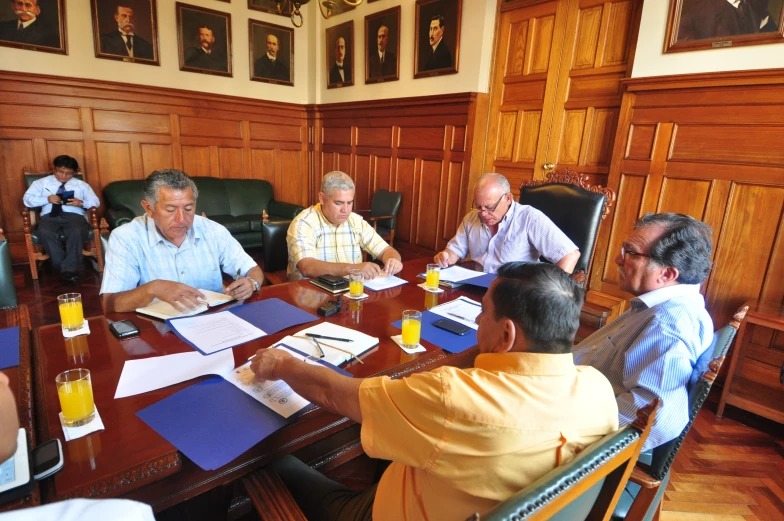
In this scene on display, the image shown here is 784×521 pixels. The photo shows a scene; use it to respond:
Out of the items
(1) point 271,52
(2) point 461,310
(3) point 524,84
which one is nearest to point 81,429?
(2) point 461,310

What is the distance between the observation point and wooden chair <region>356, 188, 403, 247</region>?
4582 mm

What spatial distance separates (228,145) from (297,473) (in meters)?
5.12

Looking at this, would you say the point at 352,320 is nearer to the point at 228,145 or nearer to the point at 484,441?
the point at 484,441

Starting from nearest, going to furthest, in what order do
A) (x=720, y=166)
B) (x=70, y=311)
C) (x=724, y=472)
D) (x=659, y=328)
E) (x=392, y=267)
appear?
(x=659, y=328) → (x=70, y=311) → (x=724, y=472) → (x=392, y=267) → (x=720, y=166)

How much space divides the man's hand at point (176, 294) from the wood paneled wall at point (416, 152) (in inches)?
121

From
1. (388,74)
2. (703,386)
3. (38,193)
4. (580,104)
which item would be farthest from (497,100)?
(38,193)

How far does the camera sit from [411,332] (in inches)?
50.1

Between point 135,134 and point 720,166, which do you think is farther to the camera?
point 135,134

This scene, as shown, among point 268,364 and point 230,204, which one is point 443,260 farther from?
point 230,204

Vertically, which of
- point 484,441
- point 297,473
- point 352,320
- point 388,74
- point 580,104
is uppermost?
point 388,74

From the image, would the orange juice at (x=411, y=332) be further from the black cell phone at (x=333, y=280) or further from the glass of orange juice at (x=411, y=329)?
the black cell phone at (x=333, y=280)

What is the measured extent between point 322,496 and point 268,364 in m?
0.36

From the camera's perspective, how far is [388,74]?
469cm

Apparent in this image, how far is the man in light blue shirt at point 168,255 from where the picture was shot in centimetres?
145
